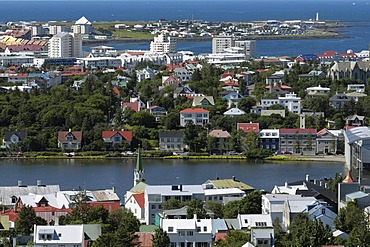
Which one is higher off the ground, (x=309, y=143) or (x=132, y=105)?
(x=132, y=105)

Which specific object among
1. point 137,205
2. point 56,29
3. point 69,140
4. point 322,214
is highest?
point 56,29

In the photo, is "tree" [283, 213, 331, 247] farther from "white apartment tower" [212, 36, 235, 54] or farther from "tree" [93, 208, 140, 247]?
"white apartment tower" [212, 36, 235, 54]

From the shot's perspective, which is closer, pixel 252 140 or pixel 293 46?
pixel 252 140

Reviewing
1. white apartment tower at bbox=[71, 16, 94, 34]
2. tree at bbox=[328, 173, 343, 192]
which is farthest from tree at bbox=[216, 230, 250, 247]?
white apartment tower at bbox=[71, 16, 94, 34]

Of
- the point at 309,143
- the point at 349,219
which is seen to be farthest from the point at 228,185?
the point at 309,143

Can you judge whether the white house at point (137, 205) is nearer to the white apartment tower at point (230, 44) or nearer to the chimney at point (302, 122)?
the chimney at point (302, 122)

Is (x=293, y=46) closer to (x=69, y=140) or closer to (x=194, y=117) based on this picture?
(x=194, y=117)

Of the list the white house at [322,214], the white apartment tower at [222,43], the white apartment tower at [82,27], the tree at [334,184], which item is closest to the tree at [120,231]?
the white house at [322,214]

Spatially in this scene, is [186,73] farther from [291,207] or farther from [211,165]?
[291,207]
